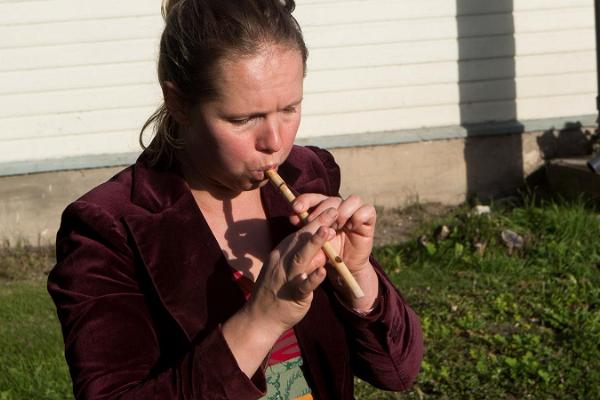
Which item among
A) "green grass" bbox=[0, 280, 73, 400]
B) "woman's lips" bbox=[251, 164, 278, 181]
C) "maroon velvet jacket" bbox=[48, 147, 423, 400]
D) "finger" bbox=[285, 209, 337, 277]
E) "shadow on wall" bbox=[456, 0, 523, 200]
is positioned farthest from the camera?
"shadow on wall" bbox=[456, 0, 523, 200]

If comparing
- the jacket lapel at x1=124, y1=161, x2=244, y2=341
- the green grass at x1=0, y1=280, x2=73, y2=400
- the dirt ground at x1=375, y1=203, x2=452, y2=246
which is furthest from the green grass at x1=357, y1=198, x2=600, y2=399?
the jacket lapel at x1=124, y1=161, x2=244, y2=341

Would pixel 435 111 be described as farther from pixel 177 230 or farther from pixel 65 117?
pixel 177 230

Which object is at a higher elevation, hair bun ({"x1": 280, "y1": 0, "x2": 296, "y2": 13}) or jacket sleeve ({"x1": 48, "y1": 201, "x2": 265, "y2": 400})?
hair bun ({"x1": 280, "y1": 0, "x2": 296, "y2": 13})

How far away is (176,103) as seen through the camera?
2002mm

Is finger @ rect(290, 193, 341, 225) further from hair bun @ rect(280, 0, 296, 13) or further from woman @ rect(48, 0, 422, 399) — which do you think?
hair bun @ rect(280, 0, 296, 13)

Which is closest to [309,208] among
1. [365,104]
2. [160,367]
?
[160,367]

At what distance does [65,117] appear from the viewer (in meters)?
6.66

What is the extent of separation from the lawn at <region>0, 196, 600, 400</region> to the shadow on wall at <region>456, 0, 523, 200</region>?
51cm

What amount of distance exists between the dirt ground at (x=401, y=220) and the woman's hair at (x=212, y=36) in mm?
4369

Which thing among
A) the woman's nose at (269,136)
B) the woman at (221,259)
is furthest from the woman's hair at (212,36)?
the woman's nose at (269,136)

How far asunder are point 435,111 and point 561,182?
1022 millimetres

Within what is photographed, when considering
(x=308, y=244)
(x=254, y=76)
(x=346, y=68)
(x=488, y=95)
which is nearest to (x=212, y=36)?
(x=254, y=76)

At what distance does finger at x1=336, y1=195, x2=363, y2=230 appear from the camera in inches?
71.6

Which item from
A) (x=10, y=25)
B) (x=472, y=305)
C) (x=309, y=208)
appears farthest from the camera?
(x=10, y=25)
